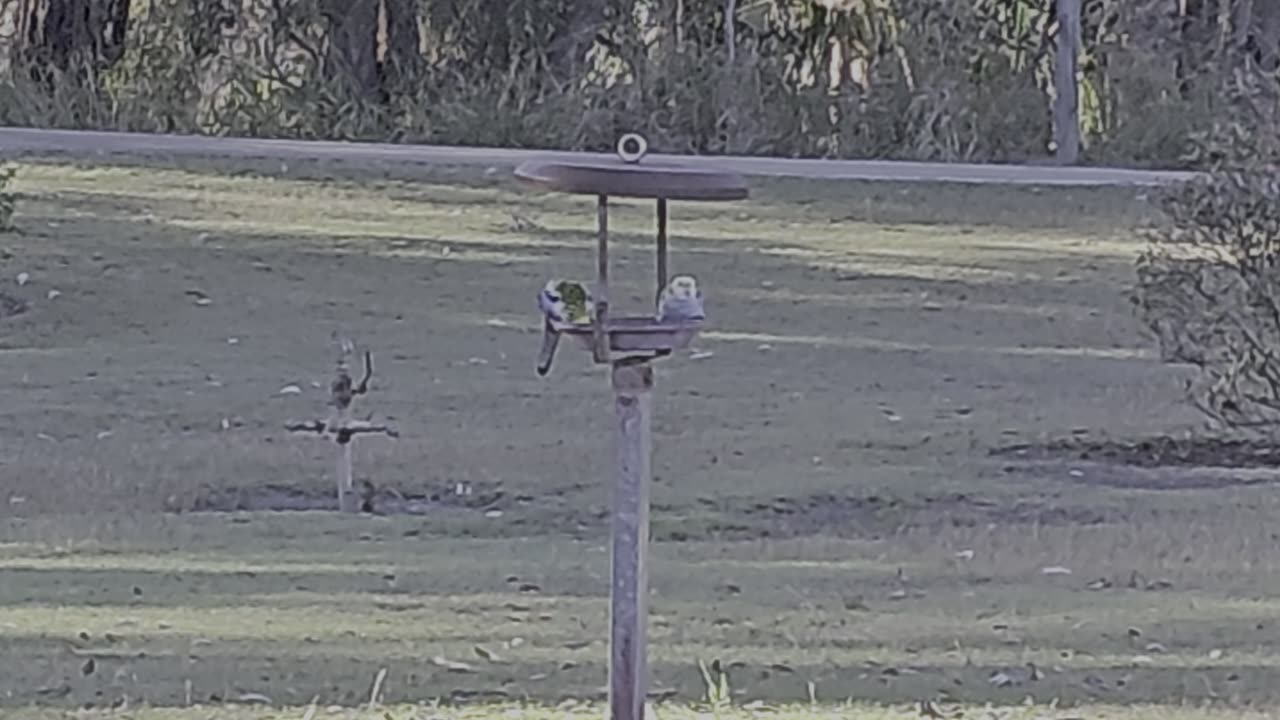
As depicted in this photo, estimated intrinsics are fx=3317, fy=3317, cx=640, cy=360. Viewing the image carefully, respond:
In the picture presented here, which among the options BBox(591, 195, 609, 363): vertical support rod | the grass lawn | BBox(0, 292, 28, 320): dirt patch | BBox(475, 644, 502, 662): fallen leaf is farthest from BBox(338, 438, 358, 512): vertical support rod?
BBox(0, 292, 28, 320): dirt patch

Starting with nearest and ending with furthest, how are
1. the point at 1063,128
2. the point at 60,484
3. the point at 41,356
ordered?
the point at 60,484 < the point at 41,356 < the point at 1063,128

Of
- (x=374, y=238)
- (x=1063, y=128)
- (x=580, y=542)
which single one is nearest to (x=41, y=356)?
(x=374, y=238)

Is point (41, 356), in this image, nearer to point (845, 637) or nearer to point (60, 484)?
point (60, 484)

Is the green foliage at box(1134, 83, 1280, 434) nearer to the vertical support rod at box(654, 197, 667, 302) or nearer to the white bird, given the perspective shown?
the vertical support rod at box(654, 197, 667, 302)

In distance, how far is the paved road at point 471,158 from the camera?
2417cm

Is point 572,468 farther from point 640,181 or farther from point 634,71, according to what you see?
point 634,71

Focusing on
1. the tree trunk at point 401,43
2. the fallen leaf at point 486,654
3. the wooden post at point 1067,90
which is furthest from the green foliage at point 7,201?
the fallen leaf at point 486,654

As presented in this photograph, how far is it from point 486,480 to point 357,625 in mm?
4094

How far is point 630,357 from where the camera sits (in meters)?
6.17

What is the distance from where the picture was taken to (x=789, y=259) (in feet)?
Result: 67.6

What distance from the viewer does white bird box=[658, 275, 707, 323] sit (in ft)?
20.5

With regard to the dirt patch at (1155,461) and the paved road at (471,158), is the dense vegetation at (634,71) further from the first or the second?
the dirt patch at (1155,461)

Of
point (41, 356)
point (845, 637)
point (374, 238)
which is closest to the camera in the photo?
point (845, 637)

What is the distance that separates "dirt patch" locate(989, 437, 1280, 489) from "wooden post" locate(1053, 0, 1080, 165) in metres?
12.8
